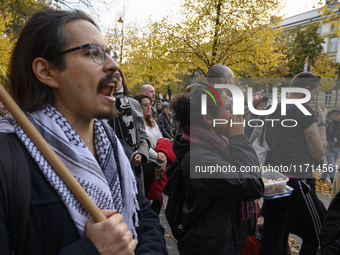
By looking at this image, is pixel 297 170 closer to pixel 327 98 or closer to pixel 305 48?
pixel 305 48

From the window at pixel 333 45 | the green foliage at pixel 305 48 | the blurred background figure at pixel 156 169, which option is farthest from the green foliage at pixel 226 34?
the window at pixel 333 45

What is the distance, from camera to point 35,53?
3.60 feet

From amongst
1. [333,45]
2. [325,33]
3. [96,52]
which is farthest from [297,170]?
[325,33]

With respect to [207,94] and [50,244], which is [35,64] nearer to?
[50,244]

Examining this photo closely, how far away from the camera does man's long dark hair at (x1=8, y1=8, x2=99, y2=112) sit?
1.08 metres

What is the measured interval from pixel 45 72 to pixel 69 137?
0.32 m

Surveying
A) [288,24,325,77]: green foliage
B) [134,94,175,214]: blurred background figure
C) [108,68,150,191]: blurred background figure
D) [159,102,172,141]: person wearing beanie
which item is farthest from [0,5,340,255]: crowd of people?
[288,24,325,77]: green foliage

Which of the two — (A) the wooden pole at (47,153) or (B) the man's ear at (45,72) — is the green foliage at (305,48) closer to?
(B) the man's ear at (45,72)

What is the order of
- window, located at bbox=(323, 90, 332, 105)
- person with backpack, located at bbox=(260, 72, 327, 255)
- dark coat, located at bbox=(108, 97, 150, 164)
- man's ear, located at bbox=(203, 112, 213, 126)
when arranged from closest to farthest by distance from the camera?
man's ear, located at bbox=(203, 112, 213, 126) → person with backpack, located at bbox=(260, 72, 327, 255) → dark coat, located at bbox=(108, 97, 150, 164) → window, located at bbox=(323, 90, 332, 105)

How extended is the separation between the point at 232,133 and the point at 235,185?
0.47 meters

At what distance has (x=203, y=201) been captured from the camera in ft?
6.63

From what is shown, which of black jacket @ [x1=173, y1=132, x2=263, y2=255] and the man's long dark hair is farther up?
the man's long dark hair

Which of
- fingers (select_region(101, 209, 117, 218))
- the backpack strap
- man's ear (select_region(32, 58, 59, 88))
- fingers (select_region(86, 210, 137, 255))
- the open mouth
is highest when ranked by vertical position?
man's ear (select_region(32, 58, 59, 88))

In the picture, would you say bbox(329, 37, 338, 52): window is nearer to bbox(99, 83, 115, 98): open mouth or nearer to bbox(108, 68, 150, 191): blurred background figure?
bbox(108, 68, 150, 191): blurred background figure
